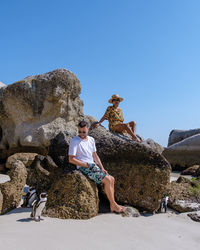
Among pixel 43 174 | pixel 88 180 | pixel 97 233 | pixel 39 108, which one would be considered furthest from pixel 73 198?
pixel 39 108

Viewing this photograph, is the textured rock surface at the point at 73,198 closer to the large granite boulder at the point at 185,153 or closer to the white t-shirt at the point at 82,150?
the white t-shirt at the point at 82,150

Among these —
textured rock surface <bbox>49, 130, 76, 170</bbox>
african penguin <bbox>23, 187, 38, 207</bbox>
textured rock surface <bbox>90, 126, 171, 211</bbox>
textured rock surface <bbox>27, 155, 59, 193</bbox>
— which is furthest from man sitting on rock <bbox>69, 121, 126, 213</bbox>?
african penguin <bbox>23, 187, 38, 207</bbox>

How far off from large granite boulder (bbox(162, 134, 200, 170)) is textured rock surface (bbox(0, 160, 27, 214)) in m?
13.8

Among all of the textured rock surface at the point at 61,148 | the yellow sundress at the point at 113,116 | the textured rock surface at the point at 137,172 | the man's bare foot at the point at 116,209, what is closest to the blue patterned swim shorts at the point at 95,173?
the man's bare foot at the point at 116,209

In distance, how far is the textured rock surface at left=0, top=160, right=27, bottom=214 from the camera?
14.2ft

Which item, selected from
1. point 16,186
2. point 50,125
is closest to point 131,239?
point 16,186

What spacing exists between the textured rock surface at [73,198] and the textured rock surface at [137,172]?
2.42 feet

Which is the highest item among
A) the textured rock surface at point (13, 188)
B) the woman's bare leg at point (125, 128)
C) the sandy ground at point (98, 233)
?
the woman's bare leg at point (125, 128)

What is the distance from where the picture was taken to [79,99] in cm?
1155

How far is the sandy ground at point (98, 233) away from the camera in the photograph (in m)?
2.75

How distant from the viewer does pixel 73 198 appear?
4.02 meters

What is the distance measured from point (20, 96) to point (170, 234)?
8741 millimetres

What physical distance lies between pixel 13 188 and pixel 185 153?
14218mm

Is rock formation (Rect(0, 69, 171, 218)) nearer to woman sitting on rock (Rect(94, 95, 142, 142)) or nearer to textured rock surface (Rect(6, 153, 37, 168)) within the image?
woman sitting on rock (Rect(94, 95, 142, 142))
